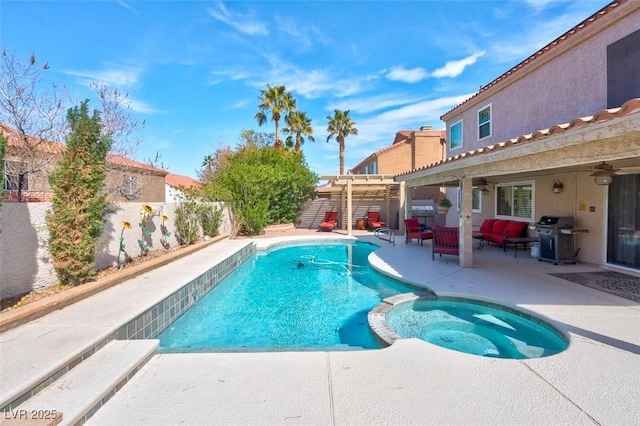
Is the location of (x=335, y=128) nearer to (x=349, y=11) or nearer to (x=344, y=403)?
(x=349, y=11)

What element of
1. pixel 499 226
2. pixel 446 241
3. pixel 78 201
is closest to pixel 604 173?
pixel 446 241

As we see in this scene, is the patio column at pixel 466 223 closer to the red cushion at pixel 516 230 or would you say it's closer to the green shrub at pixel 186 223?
the red cushion at pixel 516 230

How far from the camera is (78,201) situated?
21.6ft

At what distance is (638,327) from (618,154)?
2.83 metres

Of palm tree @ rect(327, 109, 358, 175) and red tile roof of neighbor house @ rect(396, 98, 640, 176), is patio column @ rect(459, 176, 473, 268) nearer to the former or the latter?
red tile roof of neighbor house @ rect(396, 98, 640, 176)

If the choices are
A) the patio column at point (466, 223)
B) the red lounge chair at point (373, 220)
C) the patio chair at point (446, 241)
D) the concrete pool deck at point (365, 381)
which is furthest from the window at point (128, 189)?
the red lounge chair at point (373, 220)

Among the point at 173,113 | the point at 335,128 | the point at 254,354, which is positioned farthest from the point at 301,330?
the point at 335,128

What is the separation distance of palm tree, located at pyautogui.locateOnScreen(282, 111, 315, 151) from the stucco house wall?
21.3 metres

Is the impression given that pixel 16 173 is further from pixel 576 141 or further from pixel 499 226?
pixel 499 226

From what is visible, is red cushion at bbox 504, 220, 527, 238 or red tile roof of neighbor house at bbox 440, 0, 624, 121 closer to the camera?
red tile roof of neighbor house at bbox 440, 0, 624, 121

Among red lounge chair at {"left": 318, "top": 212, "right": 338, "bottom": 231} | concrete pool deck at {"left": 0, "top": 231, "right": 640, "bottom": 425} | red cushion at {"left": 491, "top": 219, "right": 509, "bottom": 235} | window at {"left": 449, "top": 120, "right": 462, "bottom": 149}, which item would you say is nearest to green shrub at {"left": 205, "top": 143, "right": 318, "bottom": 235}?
red lounge chair at {"left": 318, "top": 212, "right": 338, "bottom": 231}

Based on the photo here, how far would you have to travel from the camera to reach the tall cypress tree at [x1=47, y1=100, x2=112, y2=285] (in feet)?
20.7

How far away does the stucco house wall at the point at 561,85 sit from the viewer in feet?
25.5

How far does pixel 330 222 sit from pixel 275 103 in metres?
15.8
